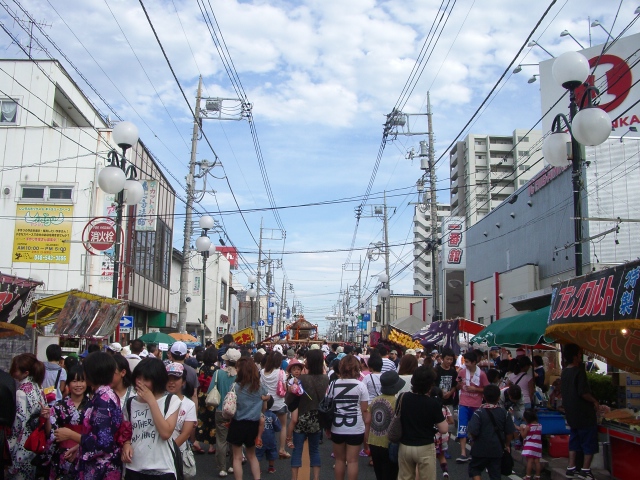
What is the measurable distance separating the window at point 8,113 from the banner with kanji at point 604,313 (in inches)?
939

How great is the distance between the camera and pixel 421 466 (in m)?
6.56

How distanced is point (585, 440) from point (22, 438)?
289 inches

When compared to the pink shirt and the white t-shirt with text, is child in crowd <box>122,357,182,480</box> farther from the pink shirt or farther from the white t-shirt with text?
the pink shirt

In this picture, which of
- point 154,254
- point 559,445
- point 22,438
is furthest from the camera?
point 154,254

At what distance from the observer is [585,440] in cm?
898

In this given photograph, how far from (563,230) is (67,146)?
19.6 meters

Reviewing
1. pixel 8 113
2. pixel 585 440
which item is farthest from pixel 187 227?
pixel 585 440

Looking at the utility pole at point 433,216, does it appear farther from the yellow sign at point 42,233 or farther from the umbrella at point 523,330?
the yellow sign at point 42,233

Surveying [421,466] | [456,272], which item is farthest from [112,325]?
[456,272]

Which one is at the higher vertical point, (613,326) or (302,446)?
(613,326)

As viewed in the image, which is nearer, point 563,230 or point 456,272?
point 563,230

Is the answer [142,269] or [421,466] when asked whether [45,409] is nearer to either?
[421,466]

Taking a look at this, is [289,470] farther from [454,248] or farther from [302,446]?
[454,248]

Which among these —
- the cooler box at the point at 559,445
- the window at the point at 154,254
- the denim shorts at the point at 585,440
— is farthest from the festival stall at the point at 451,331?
the window at the point at 154,254
